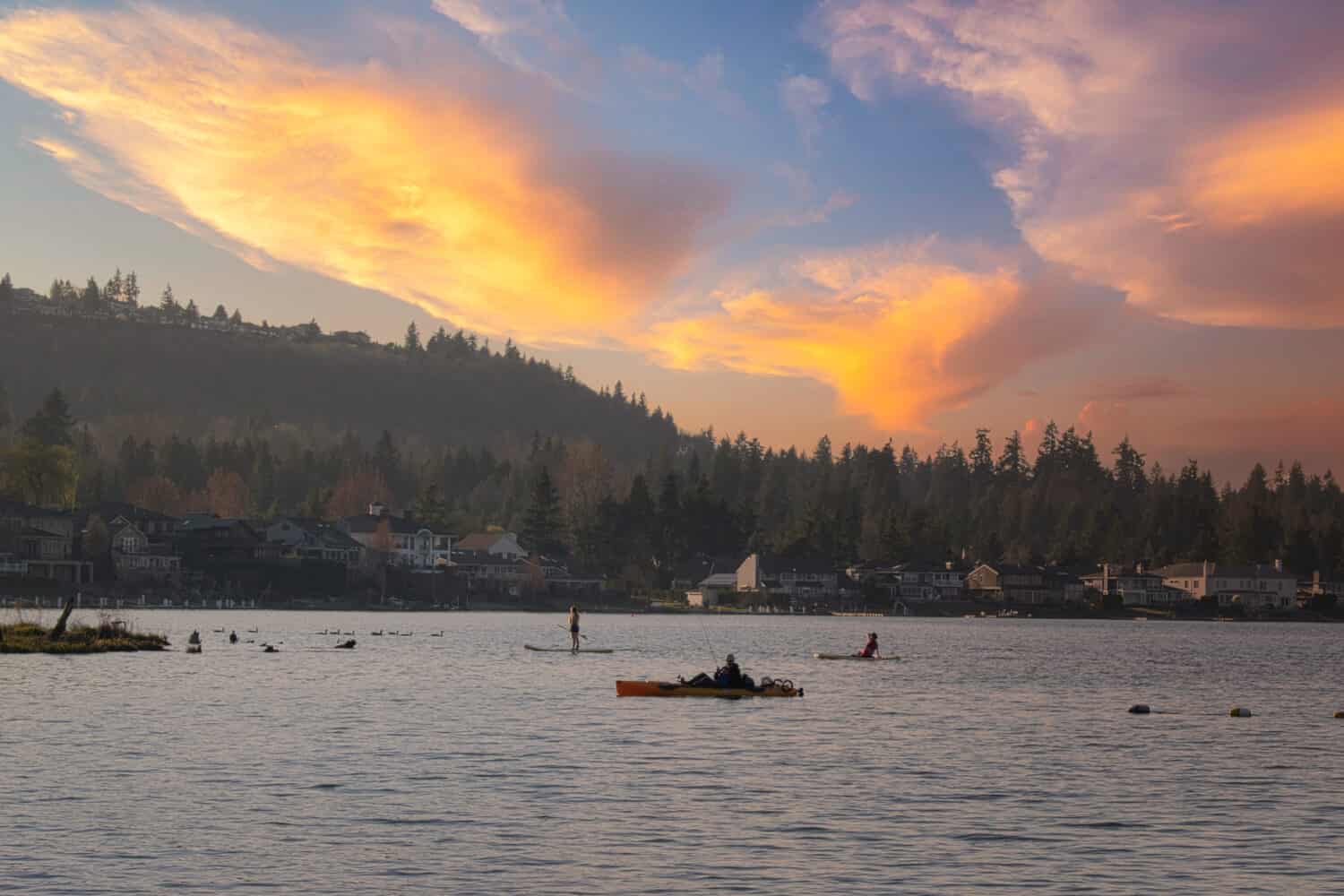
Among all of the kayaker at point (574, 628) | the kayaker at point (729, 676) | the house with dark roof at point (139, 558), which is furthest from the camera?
the house with dark roof at point (139, 558)

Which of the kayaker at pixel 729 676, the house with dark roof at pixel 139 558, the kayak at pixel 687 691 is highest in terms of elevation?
the house with dark roof at pixel 139 558

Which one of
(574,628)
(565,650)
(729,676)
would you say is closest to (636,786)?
(729,676)

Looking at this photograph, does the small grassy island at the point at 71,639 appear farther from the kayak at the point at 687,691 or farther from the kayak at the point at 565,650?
the kayak at the point at 687,691

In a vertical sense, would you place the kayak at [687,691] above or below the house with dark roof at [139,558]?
below

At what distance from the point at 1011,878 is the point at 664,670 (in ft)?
190

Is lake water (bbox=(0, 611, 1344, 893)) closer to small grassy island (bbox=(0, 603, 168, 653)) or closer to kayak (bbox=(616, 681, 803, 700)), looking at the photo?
kayak (bbox=(616, 681, 803, 700))

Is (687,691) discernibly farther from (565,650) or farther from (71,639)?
(565,650)

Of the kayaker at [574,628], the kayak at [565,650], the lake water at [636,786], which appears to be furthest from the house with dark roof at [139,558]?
the lake water at [636,786]

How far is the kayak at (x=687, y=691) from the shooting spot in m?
59.1

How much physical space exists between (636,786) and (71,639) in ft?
181

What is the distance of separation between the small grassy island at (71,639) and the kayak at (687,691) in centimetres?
3190

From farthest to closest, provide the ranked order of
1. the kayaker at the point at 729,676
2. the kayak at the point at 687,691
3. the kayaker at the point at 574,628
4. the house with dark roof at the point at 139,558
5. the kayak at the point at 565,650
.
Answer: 1. the house with dark roof at the point at 139,558
2. the kayak at the point at 565,650
3. the kayaker at the point at 574,628
4. the kayak at the point at 687,691
5. the kayaker at the point at 729,676

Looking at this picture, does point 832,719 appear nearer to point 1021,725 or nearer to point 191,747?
point 1021,725

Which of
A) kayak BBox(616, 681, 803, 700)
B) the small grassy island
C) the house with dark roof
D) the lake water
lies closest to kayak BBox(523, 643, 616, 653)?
the lake water
